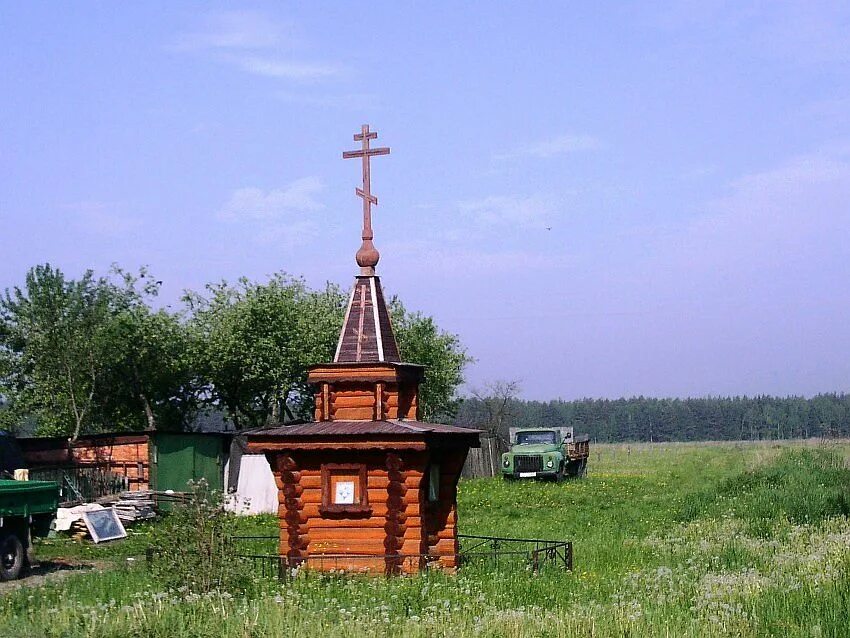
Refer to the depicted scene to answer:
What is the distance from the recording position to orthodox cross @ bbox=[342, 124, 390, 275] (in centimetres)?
2112

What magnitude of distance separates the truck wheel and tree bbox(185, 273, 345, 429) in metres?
22.7

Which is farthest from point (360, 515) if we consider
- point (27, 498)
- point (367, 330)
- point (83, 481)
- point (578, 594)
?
point (83, 481)

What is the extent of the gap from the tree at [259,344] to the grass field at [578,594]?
610 inches

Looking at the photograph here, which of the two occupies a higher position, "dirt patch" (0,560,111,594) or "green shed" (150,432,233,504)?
"green shed" (150,432,233,504)

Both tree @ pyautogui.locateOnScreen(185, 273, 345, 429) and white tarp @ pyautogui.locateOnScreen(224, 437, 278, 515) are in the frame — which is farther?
tree @ pyautogui.locateOnScreen(185, 273, 345, 429)

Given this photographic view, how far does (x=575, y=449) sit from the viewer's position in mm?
52625

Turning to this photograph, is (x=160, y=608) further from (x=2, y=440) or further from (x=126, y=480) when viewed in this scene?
(x=126, y=480)

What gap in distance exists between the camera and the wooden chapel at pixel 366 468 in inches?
750

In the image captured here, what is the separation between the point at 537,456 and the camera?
46.6 m

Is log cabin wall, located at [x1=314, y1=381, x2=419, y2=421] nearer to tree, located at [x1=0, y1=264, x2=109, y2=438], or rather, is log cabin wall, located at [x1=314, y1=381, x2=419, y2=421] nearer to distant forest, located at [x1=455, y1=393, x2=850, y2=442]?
tree, located at [x1=0, y1=264, x2=109, y2=438]

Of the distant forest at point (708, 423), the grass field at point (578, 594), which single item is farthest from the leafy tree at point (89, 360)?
the distant forest at point (708, 423)

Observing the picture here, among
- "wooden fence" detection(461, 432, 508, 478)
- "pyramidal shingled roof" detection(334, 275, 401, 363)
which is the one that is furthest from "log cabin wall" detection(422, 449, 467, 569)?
"wooden fence" detection(461, 432, 508, 478)

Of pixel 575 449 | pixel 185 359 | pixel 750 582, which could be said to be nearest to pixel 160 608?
pixel 750 582

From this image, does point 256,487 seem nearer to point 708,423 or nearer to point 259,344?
point 259,344
